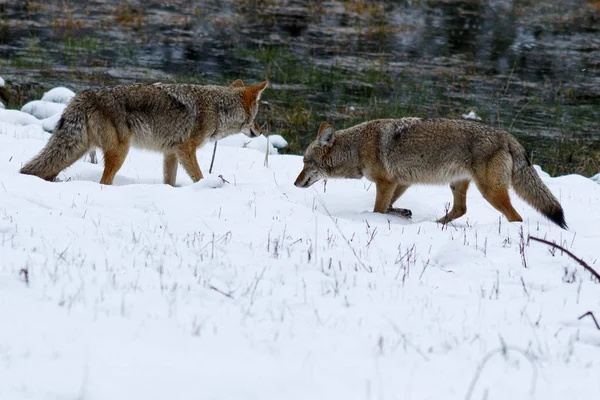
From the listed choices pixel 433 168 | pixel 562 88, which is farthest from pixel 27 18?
→ pixel 433 168

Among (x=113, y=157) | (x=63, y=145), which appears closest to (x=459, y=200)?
(x=113, y=157)

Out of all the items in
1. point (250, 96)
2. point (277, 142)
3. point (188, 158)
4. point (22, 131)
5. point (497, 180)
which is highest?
point (250, 96)

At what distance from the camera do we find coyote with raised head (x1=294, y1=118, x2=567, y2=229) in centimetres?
819

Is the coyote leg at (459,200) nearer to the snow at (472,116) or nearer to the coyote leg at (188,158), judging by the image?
the coyote leg at (188,158)

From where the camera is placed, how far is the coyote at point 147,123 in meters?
8.47

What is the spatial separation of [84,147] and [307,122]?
721 cm

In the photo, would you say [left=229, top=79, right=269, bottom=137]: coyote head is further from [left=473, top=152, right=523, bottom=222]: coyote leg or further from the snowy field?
[left=473, top=152, right=523, bottom=222]: coyote leg

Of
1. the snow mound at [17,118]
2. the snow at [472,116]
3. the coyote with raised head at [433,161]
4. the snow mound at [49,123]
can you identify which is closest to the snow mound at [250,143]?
the snow mound at [49,123]

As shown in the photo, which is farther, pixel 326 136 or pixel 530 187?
pixel 326 136

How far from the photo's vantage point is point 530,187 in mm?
8203

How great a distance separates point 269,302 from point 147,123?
15.3ft

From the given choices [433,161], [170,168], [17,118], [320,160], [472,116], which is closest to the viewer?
[433,161]

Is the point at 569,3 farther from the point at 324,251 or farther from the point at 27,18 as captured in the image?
the point at 324,251

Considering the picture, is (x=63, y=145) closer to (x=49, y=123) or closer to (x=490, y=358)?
(x=49, y=123)
